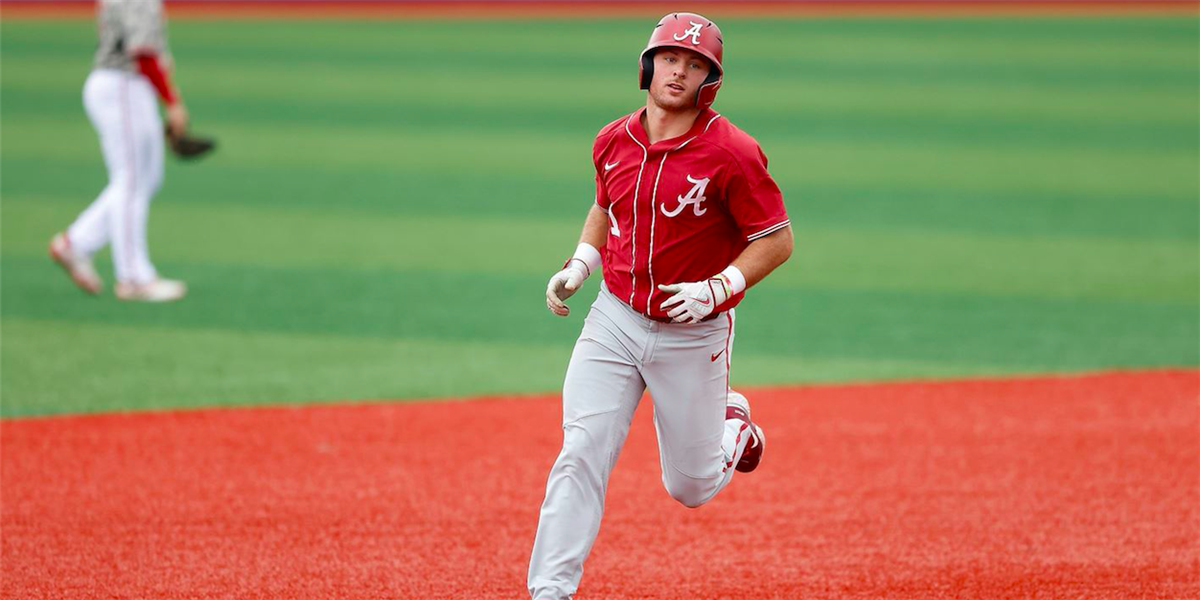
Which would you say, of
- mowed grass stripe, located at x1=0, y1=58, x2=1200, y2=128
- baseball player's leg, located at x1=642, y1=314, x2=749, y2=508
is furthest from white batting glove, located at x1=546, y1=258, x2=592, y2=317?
mowed grass stripe, located at x1=0, y1=58, x2=1200, y2=128

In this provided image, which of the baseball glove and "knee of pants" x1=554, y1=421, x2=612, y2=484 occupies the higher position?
"knee of pants" x1=554, y1=421, x2=612, y2=484

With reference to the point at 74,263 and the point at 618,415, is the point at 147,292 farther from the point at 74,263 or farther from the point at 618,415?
the point at 618,415

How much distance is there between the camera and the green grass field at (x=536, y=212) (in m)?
8.66

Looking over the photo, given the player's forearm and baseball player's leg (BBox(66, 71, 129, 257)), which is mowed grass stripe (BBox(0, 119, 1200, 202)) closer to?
baseball player's leg (BBox(66, 71, 129, 257))

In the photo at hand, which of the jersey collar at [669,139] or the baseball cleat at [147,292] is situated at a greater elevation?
the jersey collar at [669,139]

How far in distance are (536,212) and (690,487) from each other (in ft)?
26.5

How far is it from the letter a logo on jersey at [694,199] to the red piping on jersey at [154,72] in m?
5.58

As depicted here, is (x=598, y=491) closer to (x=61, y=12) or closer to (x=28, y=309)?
(x=28, y=309)

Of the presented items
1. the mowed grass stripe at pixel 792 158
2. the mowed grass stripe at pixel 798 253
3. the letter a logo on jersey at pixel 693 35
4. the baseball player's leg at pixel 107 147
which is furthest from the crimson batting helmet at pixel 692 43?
the mowed grass stripe at pixel 792 158

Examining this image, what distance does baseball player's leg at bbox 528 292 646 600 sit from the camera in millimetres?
4457

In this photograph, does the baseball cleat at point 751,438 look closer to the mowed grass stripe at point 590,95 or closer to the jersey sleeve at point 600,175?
the jersey sleeve at point 600,175

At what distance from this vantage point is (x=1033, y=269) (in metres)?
10.6

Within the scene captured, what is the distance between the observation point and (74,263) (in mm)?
9648

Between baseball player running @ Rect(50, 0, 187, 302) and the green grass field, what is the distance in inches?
13.5
